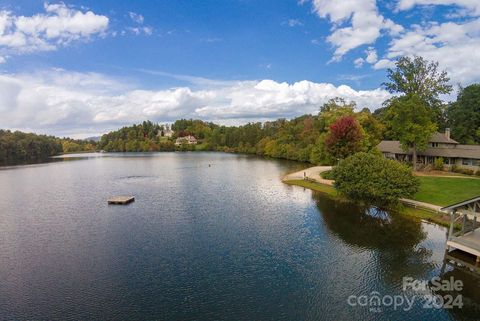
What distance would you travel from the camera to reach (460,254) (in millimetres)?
24969

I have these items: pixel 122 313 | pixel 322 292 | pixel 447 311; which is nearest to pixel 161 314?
pixel 122 313

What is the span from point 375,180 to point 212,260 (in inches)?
856

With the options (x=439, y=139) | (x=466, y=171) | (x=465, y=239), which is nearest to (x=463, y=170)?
(x=466, y=171)

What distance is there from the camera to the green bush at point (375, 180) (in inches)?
1416

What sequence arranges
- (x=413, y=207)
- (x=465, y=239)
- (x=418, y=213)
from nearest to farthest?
(x=465, y=239) → (x=418, y=213) → (x=413, y=207)

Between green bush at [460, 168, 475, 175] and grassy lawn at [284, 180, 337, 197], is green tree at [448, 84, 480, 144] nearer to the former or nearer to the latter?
green bush at [460, 168, 475, 175]

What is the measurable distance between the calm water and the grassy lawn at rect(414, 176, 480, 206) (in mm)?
7266

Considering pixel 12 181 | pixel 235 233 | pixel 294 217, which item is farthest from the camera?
pixel 12 181

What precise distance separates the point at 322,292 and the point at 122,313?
11721 millimetres

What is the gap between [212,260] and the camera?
24.9m

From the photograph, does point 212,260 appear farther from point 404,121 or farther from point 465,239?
point 404,121

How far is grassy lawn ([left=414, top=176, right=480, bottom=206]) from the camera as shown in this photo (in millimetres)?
37625

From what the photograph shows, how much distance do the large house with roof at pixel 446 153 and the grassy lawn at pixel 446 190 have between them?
9.72 m

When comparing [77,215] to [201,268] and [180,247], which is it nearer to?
[180,247]
